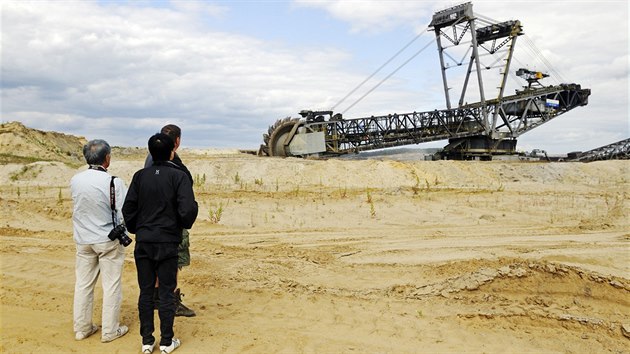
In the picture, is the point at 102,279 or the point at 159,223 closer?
the point at 159,223

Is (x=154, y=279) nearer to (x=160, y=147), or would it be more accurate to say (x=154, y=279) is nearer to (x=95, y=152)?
(x=160, y=147)

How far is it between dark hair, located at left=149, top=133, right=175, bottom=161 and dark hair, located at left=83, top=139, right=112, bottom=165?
23.1 inches

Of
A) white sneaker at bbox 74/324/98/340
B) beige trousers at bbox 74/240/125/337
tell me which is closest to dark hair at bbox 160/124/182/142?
beige trousers at bbox 74/240/125/337

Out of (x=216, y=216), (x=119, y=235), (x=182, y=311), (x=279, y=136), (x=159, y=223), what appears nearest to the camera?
(x=159, y=223)

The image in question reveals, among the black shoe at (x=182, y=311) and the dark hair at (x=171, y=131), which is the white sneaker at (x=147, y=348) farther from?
the dark hair at (x=171, y=131)

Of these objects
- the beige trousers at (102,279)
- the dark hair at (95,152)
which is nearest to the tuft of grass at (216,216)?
the beige trousers at (102,279)

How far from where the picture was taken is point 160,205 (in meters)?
4.65

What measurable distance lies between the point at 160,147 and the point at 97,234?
1151 millimetres

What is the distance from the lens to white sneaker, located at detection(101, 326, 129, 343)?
17.0 ft

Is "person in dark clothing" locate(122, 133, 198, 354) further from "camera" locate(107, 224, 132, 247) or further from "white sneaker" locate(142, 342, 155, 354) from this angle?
"camera" locate(107, 224, 132, 247)

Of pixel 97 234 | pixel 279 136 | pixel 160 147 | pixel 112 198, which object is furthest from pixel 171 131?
pixel 279 136

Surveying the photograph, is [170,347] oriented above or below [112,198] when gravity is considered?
below

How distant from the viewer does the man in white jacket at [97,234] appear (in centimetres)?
500

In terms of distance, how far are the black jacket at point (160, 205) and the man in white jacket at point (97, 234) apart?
0.43 m
